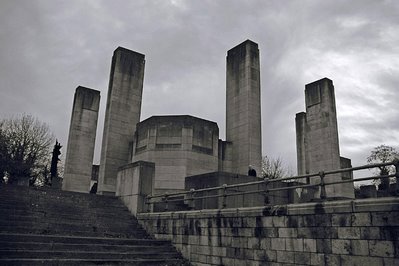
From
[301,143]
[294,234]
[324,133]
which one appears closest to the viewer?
[294,234]

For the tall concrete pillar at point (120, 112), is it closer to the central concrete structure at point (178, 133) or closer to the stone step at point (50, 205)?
the central concrete structure at point (178, 133)

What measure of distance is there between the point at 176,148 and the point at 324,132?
422 inches

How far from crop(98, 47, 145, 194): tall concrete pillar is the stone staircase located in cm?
989

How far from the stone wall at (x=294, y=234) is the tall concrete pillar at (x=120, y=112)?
45.1ft

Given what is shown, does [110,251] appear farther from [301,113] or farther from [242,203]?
[301,113]

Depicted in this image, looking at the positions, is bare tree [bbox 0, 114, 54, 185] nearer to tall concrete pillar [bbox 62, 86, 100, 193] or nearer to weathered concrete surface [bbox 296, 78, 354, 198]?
tall concrete pillar [bbox 62, 86, 100, 193]

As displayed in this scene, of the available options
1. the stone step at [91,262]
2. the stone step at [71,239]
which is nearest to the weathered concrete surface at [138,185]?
the stone step at [71,239]

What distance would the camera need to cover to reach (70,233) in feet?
37.1

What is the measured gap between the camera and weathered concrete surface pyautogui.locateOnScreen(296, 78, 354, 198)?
22953mm

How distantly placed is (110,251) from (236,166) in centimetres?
1466

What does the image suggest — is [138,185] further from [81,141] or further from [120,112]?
[81,141]

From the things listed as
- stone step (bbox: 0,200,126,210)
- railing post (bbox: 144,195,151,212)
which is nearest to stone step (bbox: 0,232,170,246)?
railing post (bbox: 144,195,151,212)

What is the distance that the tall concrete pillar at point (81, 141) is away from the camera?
2617 centimetres

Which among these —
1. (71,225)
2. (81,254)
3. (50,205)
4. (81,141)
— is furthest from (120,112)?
(81,254)
